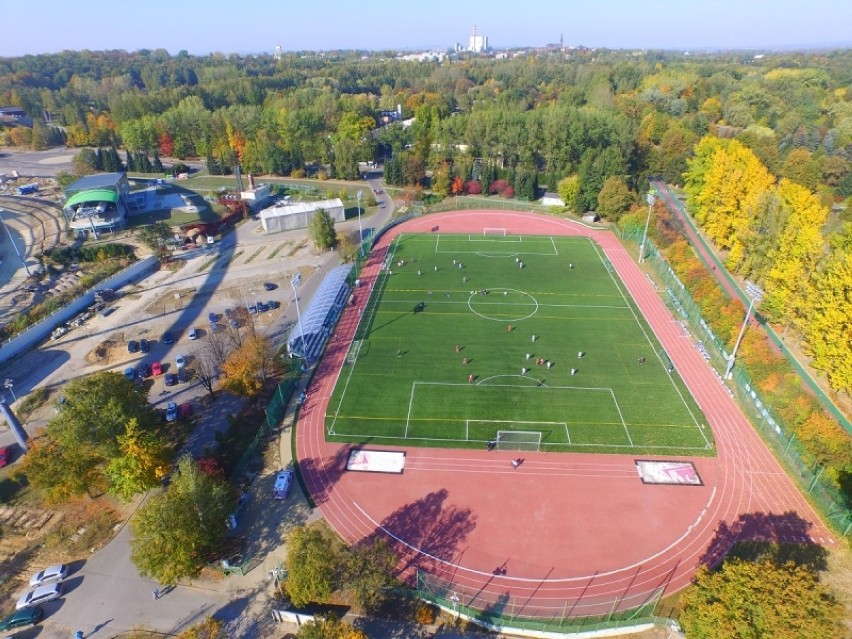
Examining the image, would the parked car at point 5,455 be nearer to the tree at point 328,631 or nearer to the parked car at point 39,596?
the parked car at point 39,596

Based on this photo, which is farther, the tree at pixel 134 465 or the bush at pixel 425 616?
the tree at pixel 134 465

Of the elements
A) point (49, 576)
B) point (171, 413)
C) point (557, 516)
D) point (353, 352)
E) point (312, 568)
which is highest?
point (312, 568)

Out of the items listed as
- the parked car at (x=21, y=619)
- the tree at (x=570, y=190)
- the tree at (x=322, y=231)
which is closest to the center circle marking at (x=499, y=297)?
the tree at (x=322, y=231)

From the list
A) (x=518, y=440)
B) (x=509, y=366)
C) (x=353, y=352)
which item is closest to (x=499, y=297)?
(x=509, y=366)

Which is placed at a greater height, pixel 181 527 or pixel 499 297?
pixel 181 527

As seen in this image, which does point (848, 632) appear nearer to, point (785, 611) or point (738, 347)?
point (785, 611)

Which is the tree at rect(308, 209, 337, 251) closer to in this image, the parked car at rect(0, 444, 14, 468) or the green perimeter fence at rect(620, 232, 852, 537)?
the parked car at rect(0, 444, 14, 468)

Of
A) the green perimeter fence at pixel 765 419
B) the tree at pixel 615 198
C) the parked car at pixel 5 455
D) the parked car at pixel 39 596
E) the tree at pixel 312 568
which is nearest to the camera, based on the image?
the tree at pixel 312 568

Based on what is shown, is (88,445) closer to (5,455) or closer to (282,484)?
(282,484)
